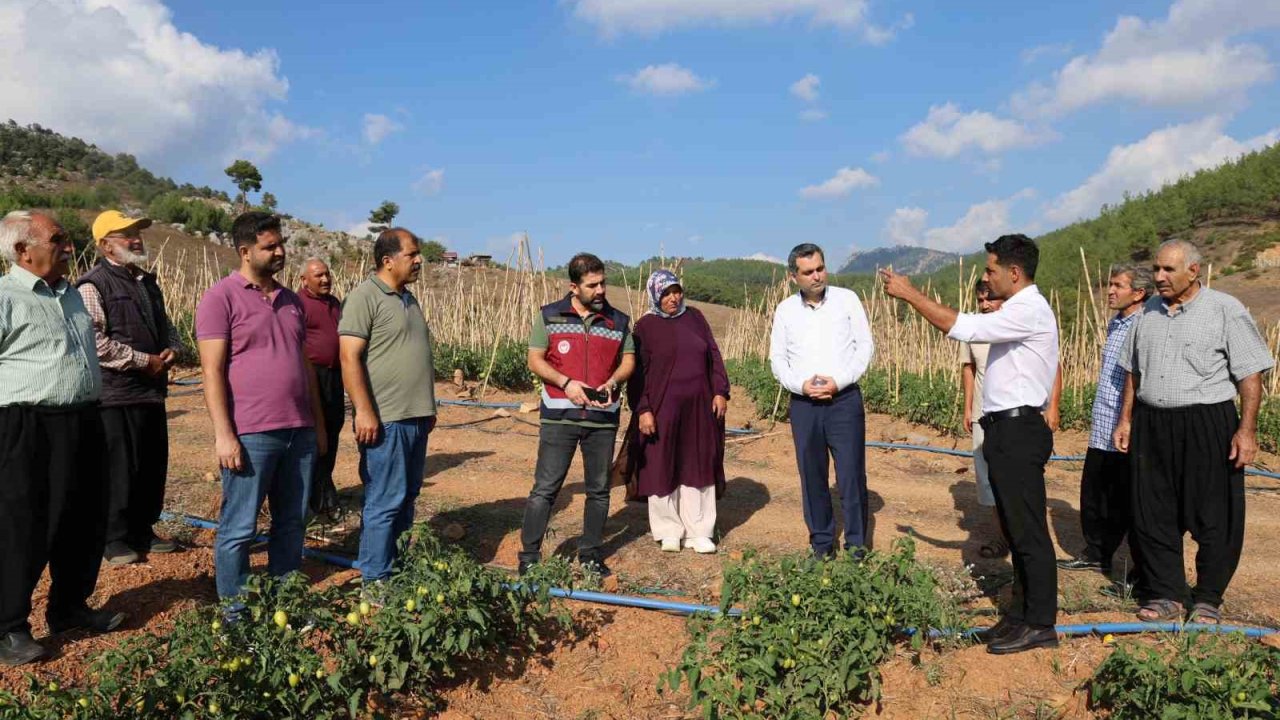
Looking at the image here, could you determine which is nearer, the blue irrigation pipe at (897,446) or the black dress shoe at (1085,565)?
the black dress shoe at (1085,565)

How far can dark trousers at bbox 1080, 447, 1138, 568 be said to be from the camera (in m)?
4.39

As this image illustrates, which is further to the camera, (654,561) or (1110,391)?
(654,561)

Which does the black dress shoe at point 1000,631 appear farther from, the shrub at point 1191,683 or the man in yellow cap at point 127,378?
the man in yellow cap at point 127,378

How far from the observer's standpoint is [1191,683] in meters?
2.53

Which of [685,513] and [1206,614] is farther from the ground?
[685,513]

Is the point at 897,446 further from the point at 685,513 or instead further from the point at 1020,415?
the point at 1020,415

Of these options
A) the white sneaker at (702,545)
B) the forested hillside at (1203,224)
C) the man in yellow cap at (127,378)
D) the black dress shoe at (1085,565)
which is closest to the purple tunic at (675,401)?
the white sneaker at (702,545)

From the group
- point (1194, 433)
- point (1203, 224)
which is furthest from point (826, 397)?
point (1203, 224)

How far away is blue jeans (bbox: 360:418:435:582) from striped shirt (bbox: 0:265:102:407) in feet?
3.74

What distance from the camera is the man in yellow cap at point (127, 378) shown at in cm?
401

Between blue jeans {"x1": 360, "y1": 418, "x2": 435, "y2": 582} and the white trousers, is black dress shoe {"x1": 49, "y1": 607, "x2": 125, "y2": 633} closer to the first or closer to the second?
blue jeans {"x1": 360, "y1": 418, "x2": 435, "y2": 582}

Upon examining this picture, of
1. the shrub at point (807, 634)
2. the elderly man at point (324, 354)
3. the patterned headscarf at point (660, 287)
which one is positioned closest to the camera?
the shrub at point (807, 634)

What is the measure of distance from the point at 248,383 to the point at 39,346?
0.74 metres

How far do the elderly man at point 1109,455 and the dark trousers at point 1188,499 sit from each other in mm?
686
